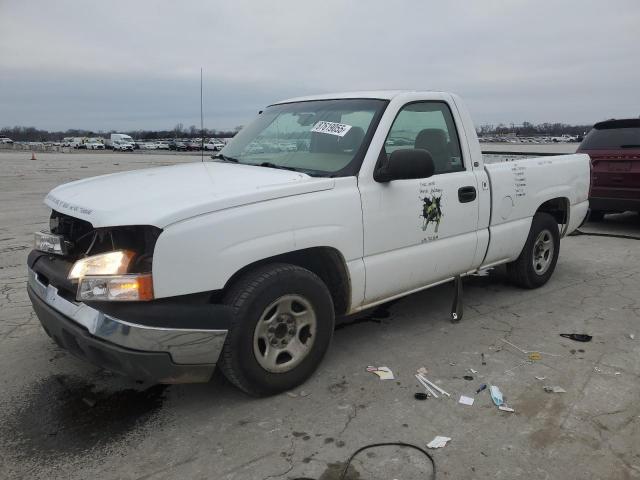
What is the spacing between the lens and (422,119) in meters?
4.21

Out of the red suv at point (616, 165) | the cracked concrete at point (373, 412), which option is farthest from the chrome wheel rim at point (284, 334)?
the red suv at point (616, 165)

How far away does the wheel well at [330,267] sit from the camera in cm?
347

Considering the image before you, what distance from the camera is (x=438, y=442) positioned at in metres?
2.80

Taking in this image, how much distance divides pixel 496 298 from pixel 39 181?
55.0ft

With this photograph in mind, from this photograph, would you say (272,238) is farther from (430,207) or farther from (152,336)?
(430,207)

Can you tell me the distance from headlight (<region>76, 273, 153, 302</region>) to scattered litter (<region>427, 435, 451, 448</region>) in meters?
1.64

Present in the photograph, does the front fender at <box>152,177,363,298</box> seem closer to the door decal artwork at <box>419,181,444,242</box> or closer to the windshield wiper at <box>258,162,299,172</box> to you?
the windshield wiper at <box>258,162,299,172</box>

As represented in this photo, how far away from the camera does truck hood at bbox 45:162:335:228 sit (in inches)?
110

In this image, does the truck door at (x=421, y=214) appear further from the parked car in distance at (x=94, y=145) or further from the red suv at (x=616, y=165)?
the parked car in distance at (x=94, y=145)

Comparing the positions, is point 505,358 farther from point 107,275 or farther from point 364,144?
point 107,275

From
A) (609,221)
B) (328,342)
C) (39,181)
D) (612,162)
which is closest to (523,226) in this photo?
(328,342)

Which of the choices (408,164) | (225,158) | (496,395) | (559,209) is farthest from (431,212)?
(559,209)

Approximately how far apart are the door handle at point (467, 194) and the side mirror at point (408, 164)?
77 cm

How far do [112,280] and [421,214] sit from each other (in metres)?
2.20
